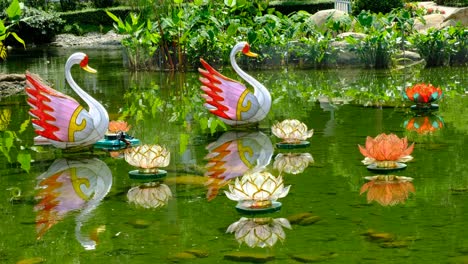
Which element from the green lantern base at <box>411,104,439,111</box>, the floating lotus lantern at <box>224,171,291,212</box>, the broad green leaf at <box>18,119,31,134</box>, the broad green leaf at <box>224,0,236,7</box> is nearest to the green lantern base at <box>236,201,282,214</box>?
the floating lotus lantern at <box>224,171,291,212</box>

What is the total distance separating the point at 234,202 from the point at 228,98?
2834 millimetres

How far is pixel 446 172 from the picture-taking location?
591 cm

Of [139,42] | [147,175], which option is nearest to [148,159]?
[147,175]

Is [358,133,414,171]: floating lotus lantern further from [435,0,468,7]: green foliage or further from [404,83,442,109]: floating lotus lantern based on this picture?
[435,0,468,7]: green foliage

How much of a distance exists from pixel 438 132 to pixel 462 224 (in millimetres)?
3229

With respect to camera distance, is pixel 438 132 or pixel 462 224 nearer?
pixel 462 224

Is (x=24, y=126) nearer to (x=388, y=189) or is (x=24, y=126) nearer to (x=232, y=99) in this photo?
(x=232, y=99)

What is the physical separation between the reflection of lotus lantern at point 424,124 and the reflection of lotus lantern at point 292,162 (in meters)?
1.54

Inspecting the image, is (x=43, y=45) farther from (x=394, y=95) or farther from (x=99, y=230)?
(x=99, y=230)

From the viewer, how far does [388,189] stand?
5.43m

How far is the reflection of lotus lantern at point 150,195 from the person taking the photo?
532 cm

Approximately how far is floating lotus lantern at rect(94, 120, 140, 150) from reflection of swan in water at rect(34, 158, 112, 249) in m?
0.43

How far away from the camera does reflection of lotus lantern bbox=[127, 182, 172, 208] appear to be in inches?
209

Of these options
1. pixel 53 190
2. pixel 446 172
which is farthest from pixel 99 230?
pixel 446 172
